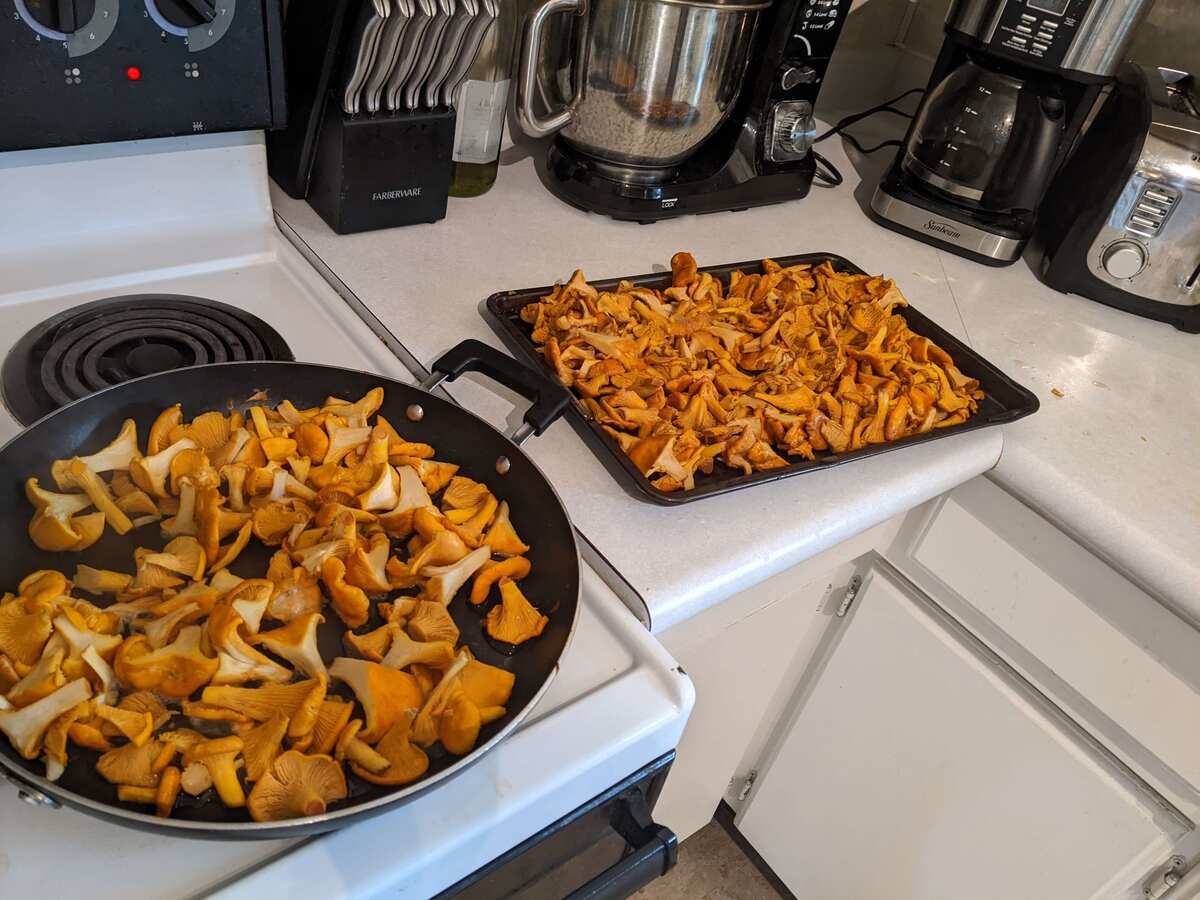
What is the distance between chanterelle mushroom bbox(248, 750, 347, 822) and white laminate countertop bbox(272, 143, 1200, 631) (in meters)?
0.23

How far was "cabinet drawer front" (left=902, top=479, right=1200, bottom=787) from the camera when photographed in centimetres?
77

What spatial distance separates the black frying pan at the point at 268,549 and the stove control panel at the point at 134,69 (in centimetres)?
22

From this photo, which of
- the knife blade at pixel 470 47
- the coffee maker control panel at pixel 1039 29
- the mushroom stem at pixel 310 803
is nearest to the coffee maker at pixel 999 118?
the coffee maker control panel at pixel 1039 29

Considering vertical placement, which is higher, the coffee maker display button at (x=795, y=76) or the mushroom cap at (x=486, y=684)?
the coffee maker display button at (x=795, y=76)

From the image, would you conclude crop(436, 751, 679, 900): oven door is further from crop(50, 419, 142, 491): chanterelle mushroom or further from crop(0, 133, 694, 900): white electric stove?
crop(50, 419, 142, 491): chanterelle mushroom

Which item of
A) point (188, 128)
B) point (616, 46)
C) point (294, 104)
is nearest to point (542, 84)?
point (616, 46)

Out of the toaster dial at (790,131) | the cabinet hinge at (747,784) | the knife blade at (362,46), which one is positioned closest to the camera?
the knife blade at (362,46)

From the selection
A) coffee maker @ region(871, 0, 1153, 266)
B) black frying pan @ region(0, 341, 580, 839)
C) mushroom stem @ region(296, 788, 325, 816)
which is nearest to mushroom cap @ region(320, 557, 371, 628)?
black frying pan @ region(0, 341, 580, 839)

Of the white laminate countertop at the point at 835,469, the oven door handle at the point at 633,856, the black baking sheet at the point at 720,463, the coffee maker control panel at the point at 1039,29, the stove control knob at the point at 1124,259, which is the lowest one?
the oven door handle at the point at 633,856

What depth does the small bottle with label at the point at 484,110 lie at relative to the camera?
3.05ft

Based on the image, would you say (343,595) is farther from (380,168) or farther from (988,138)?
(988,138)

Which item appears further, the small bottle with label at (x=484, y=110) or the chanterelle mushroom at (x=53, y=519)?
the small bottle with label at (x=484, y=110)

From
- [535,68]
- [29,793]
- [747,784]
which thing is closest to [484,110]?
[535,68]

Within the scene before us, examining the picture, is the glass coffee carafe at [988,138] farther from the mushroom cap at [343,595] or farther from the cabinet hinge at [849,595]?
the mushroom cap at [343,595]
